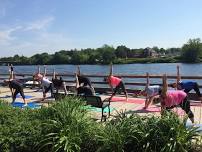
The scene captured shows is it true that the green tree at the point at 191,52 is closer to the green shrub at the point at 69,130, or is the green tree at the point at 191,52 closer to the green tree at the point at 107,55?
the green tree at the point at 107,55

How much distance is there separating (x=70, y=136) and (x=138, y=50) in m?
118

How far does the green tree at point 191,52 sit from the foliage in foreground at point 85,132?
83431 millimetres

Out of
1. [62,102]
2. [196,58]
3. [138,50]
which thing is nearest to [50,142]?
[62,102]

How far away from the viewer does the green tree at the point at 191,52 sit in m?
88.4

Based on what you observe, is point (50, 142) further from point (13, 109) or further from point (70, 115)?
point (13, 109)

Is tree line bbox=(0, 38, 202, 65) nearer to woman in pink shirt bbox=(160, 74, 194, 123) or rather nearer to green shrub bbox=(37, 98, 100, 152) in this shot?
woman in pink shirt bbox=(160, 74, 194, 123)

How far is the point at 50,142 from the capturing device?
233 inches

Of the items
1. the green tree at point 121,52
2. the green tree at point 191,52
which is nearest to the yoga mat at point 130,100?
the green tree at point 191,52

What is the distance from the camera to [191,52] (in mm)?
89375

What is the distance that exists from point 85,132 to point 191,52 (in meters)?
86.7

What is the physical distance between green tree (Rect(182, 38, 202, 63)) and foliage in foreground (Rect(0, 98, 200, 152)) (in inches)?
3285

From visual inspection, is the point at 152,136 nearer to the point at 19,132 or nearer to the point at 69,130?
the point at 69,130

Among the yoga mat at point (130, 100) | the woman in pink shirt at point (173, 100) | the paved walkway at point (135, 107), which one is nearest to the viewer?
the woman in pink shirt at point (173, 100)

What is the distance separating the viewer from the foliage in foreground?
5.30 meters
